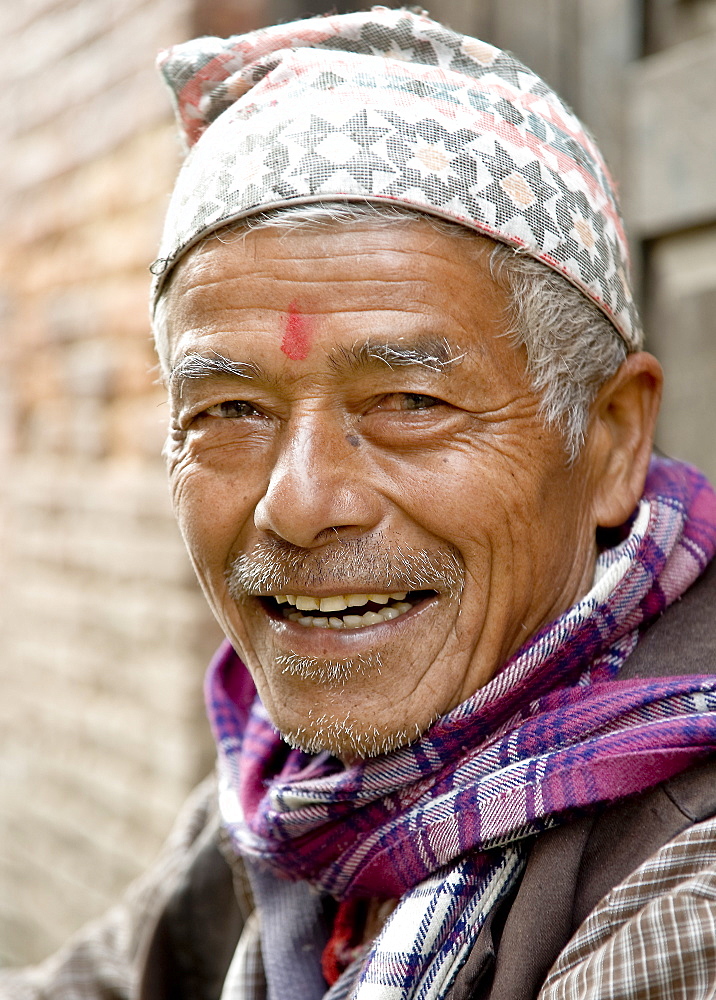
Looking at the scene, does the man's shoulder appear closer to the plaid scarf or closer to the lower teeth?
the plaid scarf

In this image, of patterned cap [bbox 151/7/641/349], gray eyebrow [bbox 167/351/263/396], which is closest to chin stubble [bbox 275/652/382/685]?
gray eyebrow [bbox 167/351/263/396]

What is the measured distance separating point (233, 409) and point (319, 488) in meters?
0.27

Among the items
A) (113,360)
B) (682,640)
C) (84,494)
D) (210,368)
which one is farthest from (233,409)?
(84,494)

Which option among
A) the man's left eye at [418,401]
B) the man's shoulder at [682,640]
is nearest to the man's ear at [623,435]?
the man's shoulder at [682,640]

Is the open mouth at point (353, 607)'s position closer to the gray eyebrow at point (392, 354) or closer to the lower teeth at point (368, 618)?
the lower teeth at point (368, 618)

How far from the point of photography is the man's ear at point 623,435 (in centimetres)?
170

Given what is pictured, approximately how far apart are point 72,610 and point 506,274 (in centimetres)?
256

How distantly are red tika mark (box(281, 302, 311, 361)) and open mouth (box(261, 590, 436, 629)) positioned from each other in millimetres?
390

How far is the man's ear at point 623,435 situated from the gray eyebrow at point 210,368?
0.59 meters

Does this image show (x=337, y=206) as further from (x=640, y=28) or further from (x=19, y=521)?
(x=19, y=521)

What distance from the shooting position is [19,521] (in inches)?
153

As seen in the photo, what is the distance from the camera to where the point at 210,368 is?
1.61m

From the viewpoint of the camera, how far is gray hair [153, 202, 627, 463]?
1.52 m

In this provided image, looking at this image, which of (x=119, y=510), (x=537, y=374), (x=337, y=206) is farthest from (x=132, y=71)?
(x=537, y=374)
